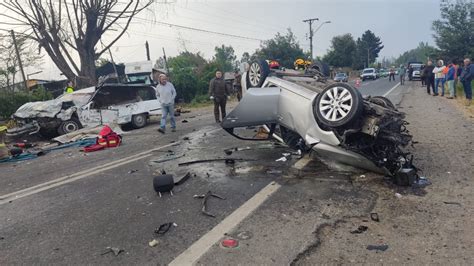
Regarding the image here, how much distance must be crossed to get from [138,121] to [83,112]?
1.78m

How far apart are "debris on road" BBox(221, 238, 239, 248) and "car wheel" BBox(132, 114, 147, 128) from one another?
394 inches

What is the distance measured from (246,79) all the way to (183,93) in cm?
1718

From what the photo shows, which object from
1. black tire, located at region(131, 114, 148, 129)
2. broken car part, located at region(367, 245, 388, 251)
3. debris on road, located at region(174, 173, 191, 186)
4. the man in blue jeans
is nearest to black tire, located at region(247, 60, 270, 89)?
debris on road, located at region(174, 173, 191, 186)

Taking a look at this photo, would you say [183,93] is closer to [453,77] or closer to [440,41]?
[453,77]

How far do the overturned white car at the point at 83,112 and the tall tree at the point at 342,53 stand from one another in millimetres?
60983

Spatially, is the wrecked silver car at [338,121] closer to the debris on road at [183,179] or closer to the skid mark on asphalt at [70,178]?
the debris on road at [183,179]

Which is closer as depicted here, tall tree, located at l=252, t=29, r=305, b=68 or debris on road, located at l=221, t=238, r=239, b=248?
debris on road, located at l=221, t=238, r=239, b=248

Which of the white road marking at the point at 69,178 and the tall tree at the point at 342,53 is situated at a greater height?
the tall tree at the point at 342,53

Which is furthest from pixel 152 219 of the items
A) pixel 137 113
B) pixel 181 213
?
pixel 137 113

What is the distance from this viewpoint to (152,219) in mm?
3873

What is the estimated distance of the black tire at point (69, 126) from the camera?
37.9 feet

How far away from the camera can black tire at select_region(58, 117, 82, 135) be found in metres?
11.5

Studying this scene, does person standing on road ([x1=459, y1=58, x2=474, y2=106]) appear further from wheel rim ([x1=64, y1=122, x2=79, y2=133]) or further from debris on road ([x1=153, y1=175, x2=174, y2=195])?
wheel rim ([x1=64, y1=122, x2=79, y2=133])

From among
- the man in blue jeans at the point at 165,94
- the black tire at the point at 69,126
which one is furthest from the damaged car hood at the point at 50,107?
the man in blue jeans at the point at 165,94
